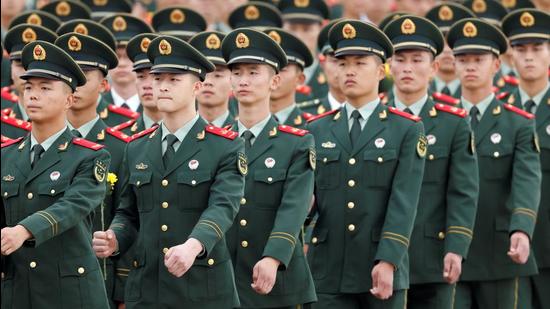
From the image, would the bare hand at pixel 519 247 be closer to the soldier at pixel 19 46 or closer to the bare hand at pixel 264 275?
the bare hand at pixel 264 275

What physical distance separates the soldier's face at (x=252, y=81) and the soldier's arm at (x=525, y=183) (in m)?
2.33

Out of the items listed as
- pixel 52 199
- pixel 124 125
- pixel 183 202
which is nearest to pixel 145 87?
pixel 124 125

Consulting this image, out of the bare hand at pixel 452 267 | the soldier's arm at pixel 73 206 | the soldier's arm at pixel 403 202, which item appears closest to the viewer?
the soldier's arm at pixel 73 206

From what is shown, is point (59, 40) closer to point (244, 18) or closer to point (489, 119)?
point (489, 119)

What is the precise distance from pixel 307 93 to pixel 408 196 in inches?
208

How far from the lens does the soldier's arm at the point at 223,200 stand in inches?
349

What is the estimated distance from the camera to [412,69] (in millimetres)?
11539

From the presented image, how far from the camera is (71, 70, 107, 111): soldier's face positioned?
11.1 m

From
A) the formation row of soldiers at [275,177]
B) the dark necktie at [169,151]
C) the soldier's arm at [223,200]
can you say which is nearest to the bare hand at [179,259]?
the formation row of soldiers at [275,177]

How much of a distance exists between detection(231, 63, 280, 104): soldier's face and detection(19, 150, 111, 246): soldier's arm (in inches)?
51.3

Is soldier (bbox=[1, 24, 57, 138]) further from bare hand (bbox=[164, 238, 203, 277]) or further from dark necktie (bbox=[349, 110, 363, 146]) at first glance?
bare hand (bbox=[164, 238, 203, 277])

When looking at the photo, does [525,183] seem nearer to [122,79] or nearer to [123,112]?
[123,112]

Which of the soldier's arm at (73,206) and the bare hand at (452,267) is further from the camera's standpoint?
the bare hand at (452,267)

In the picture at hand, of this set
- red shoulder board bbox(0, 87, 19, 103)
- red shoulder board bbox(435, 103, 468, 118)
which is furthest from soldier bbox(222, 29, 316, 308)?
red shoulder board bbox(0, 87, 19, 103)
